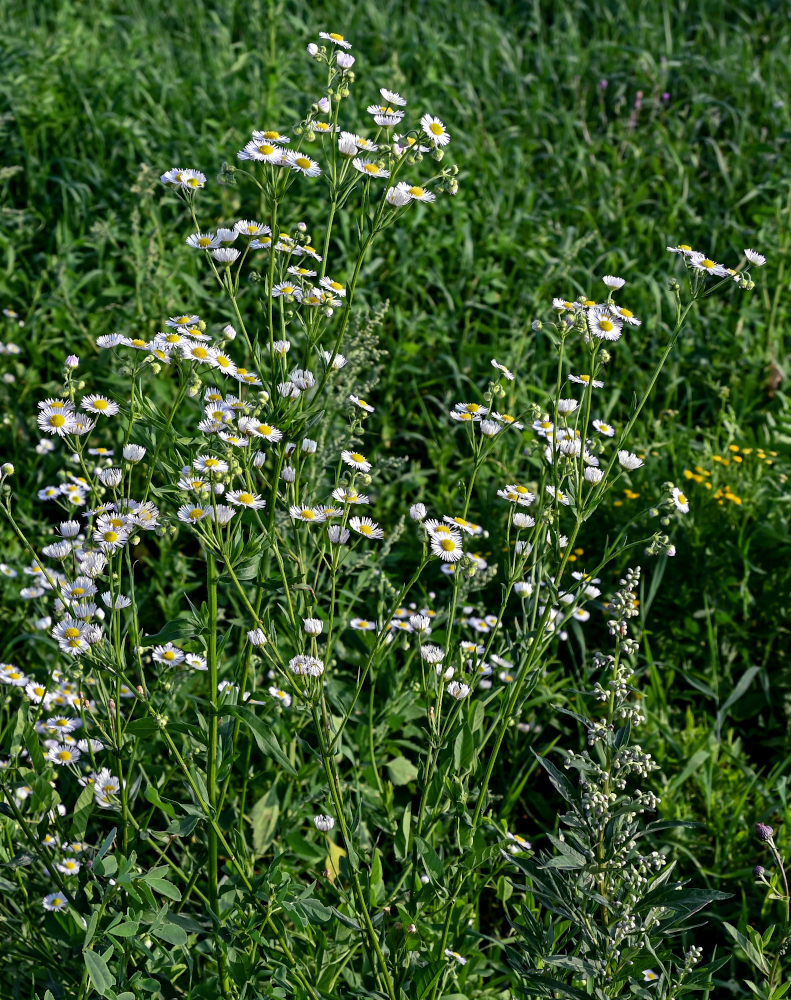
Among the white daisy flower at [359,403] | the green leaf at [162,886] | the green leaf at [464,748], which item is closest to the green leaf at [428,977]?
the green leaf at [464,748]

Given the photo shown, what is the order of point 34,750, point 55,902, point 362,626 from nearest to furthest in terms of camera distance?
point 34,750
point 55,902
point 362,626

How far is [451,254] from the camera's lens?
394cm

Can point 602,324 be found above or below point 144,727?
above

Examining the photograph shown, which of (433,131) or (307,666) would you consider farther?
(433,131)

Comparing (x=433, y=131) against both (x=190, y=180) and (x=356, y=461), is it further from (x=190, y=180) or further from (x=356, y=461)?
(x=356, y=461)

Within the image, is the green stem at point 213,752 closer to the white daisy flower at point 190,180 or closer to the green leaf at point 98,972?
the green leaf at point 98,972

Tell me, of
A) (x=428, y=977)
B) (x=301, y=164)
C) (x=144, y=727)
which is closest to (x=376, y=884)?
(x=428, y=977)

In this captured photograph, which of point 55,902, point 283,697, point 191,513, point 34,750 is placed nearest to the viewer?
point 191,513

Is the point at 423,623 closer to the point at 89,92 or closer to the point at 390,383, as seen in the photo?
the point at 390,383

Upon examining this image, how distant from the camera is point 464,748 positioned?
1679 mm

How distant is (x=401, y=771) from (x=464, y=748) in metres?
0.65

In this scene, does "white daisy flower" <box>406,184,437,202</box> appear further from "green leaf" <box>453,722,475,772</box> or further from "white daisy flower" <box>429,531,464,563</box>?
"green leaf" <box>453,722,475,772</box>

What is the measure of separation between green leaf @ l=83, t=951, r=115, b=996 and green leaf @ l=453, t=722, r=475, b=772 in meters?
0.60

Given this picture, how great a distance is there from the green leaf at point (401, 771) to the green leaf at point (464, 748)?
611mm
